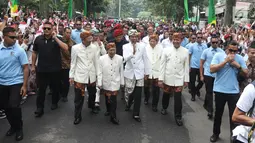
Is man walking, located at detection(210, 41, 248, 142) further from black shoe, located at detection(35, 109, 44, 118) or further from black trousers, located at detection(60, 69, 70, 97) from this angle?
black trousers, located at detection(60, 69, 70, 97)

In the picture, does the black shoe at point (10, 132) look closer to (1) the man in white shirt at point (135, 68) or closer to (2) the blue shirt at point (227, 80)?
(1) the man in white shirt at point (135, 68)

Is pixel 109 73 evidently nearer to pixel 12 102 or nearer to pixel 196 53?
pixel 12 102

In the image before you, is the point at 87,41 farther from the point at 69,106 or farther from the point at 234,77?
the point at 234,77

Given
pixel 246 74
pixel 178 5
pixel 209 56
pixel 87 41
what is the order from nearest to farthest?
pixel 246 74 → pixel 87 41 → pixel 209 56 → pixel 178 5

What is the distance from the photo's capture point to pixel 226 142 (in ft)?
16.8

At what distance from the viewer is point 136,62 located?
625cm

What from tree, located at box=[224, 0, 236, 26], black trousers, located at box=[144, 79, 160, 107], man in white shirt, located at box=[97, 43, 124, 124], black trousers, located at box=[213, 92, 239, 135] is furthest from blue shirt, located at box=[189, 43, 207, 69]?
tree, located at box=[224, 0, 236, 26]

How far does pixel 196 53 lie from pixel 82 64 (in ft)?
12.2

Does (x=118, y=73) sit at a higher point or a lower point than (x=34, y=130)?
higher

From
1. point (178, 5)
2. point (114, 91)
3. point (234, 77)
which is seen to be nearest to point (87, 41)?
point (114, 91)

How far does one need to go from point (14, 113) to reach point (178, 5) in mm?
31610

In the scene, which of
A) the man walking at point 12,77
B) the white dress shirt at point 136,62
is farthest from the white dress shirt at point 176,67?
the man walking at point 12,77

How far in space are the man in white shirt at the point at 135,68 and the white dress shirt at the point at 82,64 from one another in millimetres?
804

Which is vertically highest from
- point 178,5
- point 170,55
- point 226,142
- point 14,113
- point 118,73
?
point 178,5
